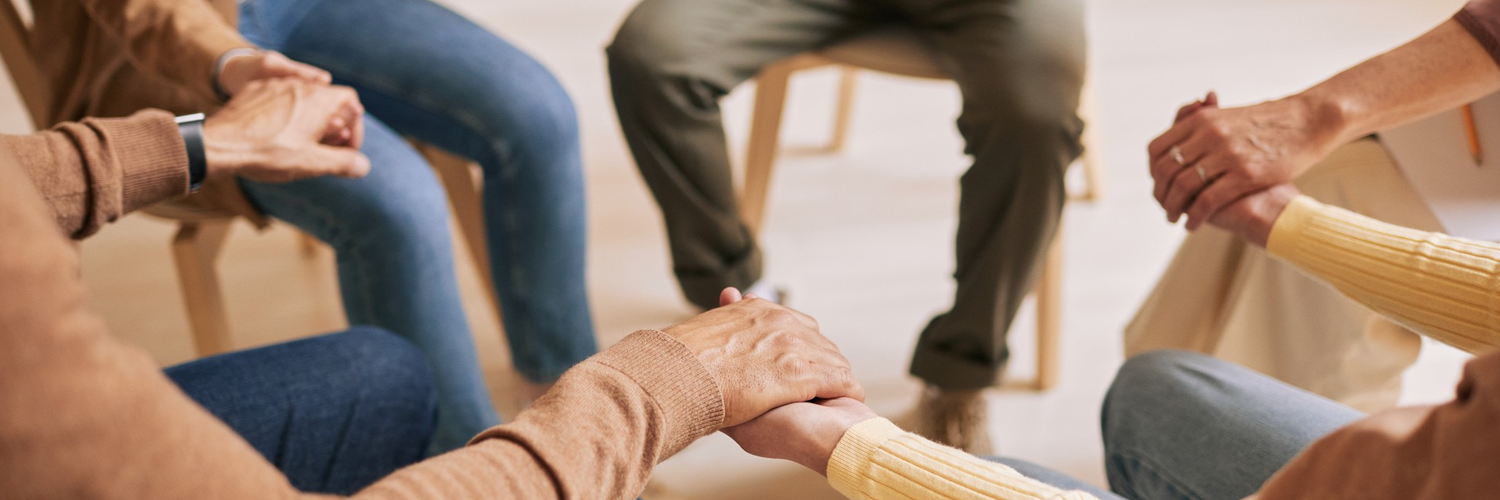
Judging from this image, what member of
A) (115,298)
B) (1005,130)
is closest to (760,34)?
(1005,130)

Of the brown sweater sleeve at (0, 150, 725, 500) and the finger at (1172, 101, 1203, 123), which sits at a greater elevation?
the finger at (1172, 101, 1203, 123)

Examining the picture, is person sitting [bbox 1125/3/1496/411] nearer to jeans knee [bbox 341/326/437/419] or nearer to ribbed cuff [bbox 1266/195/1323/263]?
ribbed cuff [bbox 1266/195/1323/263]

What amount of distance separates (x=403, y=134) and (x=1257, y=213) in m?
0.93

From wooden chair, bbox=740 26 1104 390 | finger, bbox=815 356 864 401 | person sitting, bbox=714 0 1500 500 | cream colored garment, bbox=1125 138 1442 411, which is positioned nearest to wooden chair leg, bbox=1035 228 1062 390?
wooden chair, bbox=740 26 1104 390

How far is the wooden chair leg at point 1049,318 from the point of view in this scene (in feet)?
4.45

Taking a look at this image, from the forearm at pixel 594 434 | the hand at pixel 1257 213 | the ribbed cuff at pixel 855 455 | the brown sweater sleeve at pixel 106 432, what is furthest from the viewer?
the hand at pixel 1257 213

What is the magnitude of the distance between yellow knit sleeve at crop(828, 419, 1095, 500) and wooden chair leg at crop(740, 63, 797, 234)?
0.87 meters

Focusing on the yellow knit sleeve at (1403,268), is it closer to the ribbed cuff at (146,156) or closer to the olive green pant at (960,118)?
the olive green pant at (960,118)

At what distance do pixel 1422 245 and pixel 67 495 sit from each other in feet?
2.76

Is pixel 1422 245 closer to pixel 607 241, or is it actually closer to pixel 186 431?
pixel 186 431

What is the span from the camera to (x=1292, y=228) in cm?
84

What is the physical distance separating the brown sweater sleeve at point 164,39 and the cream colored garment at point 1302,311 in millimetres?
987

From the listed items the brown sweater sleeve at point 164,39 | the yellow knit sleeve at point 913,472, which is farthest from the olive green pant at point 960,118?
the yellow knit sleeve at point 913,472

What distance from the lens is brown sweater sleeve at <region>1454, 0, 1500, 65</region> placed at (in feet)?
2.83
